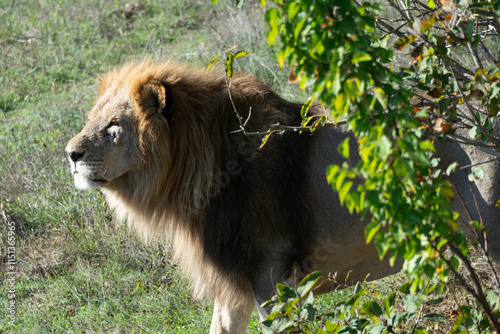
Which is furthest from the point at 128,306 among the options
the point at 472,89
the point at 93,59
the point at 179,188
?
the point at 93,59

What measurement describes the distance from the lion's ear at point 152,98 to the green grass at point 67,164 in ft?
5.55

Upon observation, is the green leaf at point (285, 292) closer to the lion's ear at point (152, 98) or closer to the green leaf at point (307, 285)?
the green leaf at point (307, 285)

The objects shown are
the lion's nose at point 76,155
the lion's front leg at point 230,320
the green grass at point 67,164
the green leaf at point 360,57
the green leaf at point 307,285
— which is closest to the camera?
the green leaf at point 360,57

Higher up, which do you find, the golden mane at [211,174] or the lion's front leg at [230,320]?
the golden mane at [211,174]

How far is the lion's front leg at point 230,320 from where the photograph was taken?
149 inches

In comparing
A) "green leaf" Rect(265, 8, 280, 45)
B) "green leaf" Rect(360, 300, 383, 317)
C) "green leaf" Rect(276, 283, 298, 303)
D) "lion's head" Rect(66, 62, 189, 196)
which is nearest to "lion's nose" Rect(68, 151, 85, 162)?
"lion's head" Rect(66, 62, 189, 196)

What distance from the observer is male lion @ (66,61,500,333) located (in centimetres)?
336

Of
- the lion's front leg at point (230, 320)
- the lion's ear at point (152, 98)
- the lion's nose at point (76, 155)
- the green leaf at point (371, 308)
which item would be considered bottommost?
the lion's front leg at point (230, 320)

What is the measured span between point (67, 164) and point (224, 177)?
3562 millimetres

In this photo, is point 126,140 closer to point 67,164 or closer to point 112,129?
point 112,129

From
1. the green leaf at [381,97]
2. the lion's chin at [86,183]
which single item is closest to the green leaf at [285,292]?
the green leaf at [381,97]

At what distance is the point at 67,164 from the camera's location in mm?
6527

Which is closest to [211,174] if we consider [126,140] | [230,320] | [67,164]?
[126,140]

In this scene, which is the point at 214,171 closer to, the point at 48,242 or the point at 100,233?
the point at 100,233
